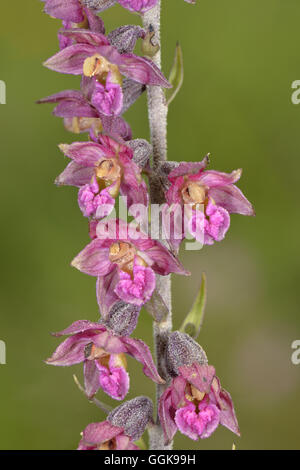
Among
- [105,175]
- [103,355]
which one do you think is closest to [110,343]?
[103,355]

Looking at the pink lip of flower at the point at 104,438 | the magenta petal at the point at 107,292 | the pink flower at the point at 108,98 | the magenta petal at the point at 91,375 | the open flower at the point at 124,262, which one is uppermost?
the pink flower at the point at 108,98

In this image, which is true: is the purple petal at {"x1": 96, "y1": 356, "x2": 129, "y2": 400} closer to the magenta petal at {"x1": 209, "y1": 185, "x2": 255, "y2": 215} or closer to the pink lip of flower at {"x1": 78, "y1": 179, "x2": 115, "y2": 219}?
the pink lip of flower at {"x1": 78, "y1": 179, "x2": 115, "y2": 219}

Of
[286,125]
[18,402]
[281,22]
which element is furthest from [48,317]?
[281,22]

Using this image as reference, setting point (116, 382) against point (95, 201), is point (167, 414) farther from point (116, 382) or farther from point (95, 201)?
point (95, 201)

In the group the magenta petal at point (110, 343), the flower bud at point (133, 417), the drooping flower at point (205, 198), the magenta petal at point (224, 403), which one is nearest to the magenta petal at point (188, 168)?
the drooping flower at point (205, 198)

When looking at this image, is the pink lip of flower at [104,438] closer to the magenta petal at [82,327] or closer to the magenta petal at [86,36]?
the magenta petal at [82,327]

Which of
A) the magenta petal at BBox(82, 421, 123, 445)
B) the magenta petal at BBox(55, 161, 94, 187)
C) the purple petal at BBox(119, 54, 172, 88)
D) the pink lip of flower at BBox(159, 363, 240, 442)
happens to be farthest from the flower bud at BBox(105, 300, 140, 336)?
the purple petal at BBox(119, 54, 172, 88)
